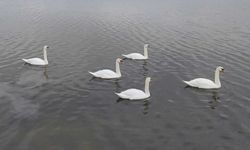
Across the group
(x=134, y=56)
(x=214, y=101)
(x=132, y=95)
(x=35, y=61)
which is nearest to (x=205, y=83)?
(x=214, y=101)

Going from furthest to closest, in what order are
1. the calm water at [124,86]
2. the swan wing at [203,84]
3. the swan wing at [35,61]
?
1. the swan wing at [35,61]
2. the swan wing at [203,84]
3. the calm water at [124,86]

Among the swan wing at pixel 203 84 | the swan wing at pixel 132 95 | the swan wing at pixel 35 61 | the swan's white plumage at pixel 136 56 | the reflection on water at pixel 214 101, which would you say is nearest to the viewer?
the reflection on water at pixel 214 101

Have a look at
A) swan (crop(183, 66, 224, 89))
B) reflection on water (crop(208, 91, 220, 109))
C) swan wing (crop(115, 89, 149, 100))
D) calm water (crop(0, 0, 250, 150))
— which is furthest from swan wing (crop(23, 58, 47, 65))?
reflection on water (crop(208, 91, 220, 109))

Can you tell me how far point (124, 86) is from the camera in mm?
24641

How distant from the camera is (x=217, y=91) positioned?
23.6 m

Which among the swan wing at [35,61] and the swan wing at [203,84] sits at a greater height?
the swan wing at [35,61]

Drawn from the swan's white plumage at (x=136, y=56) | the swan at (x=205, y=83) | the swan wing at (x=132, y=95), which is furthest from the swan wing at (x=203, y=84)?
the swan's white plumage at (x=136, y=56)

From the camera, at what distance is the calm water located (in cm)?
1730

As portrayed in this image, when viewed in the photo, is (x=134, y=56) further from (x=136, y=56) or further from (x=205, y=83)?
(x=205, y=83)

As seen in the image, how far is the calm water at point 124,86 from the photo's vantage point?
1730 centimetres

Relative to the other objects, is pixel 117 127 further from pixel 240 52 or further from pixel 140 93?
pixel 240 52

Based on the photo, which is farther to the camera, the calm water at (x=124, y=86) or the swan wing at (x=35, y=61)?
the swan wing at (x=35, y=61)

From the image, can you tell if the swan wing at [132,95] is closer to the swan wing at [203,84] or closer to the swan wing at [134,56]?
the swan wing at [203,84]

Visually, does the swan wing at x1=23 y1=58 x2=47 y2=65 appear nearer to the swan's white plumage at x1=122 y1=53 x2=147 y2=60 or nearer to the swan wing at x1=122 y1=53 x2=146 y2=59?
the swan's white plumage at x1=122 y1=53 x2=147 y2=60
